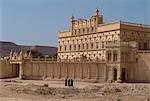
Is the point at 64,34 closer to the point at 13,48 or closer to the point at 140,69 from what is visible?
the point at 140,69

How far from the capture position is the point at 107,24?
6525 centimetres

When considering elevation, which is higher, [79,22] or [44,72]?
[79,22]

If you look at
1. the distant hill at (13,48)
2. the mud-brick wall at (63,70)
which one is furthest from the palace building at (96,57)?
the distant hill at (13,48)

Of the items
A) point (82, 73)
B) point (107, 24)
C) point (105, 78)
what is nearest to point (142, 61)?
point (105, 78)

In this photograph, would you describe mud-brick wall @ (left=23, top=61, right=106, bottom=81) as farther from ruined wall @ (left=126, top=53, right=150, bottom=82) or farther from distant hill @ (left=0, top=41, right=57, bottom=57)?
distant hill @ (left=0, top=41, right=57, bottom=57)

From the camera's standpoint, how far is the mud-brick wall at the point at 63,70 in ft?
185

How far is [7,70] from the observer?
64.6 metres

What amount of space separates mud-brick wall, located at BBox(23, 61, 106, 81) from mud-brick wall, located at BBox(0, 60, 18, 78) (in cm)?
466

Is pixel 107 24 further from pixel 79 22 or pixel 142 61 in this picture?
pixel 142 61

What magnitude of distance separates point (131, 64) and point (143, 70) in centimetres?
240

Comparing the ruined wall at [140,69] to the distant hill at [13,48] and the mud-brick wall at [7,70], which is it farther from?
the distant hill at [13,48]

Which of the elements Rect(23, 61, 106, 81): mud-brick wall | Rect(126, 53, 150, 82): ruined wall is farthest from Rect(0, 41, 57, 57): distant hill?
Rect(126, 53, 150, 82): ruined wall

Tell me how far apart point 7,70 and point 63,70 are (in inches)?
500

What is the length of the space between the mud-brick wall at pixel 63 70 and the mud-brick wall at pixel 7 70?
15.3 feet
